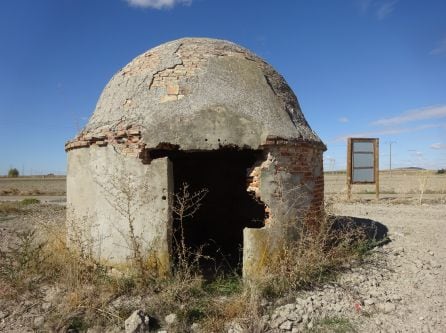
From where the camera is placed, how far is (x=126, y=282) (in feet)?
16.6

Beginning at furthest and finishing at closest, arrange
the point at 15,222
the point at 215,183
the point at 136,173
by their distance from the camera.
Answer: the point at 15,222 → the point at 215,183 → the point at 136,173

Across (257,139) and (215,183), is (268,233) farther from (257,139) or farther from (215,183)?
(215,183)

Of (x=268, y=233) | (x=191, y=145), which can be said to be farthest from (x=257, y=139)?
(x=268, y=233)

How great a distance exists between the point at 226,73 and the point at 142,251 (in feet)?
9.65

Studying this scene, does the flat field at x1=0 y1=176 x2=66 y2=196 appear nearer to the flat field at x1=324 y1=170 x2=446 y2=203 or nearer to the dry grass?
the flat field at x1=324 y1=170 x2=446 y2=203

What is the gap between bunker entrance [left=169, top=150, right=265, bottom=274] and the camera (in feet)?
28.4

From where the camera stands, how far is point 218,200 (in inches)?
364

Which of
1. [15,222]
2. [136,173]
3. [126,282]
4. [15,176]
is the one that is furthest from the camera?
[15,176]

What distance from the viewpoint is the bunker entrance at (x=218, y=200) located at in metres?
8.66

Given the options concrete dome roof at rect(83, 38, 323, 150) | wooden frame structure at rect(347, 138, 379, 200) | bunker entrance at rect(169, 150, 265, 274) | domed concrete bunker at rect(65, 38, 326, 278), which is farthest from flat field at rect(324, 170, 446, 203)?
concrete dome roof at rect(83, 38, 323, 150)

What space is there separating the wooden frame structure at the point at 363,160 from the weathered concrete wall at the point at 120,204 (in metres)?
10.8

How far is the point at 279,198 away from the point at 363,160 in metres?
10.2

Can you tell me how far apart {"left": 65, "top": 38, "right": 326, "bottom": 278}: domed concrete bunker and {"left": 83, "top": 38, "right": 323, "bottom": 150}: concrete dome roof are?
0.02m

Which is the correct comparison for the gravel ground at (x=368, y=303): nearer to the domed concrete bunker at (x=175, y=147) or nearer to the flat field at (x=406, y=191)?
the domed concrete bunker at (x=175, y=147)
